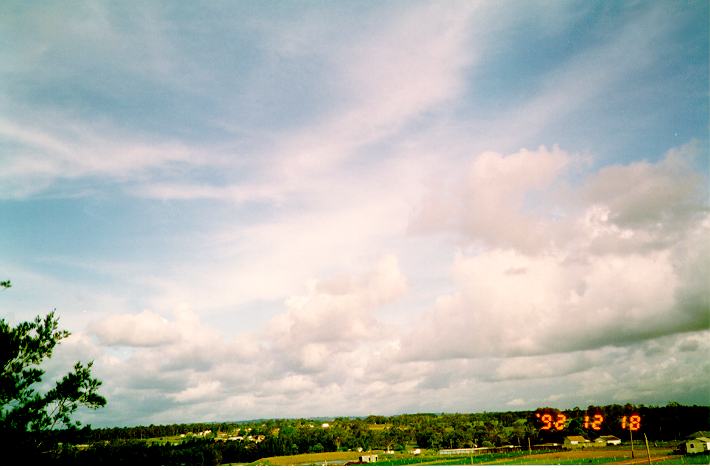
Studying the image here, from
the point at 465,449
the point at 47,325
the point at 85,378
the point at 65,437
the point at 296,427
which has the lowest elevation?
the point at 465,449

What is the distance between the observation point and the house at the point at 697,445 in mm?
9602

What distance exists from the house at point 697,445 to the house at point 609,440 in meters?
4.19

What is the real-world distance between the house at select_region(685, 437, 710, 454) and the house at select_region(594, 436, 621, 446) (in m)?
4.19

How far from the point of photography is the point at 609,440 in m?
15.0

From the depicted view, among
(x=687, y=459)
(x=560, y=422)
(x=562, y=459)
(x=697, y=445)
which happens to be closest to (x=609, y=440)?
(x=562, y=459)

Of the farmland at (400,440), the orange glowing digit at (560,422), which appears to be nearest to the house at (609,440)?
the farmland at (400,440)

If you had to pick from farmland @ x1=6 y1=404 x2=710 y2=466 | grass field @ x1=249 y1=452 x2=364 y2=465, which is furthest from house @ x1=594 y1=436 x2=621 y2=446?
grass field @ x1=249 y1=452 x2=364 y2=465

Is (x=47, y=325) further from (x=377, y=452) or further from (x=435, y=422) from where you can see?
(x=435, y=422)

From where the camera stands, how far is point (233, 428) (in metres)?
17.6

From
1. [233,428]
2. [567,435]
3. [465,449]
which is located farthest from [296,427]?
[567,435]

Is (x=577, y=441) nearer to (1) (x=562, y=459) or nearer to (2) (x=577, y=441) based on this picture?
(2) (x=577, y=441)

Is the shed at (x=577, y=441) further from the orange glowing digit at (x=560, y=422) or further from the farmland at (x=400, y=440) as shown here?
the orange glowing digit at (x=560, y=422)

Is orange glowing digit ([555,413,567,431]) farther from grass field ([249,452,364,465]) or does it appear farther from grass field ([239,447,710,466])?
grass field ([249,452,364,465])

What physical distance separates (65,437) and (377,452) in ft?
Answer: 36.0
